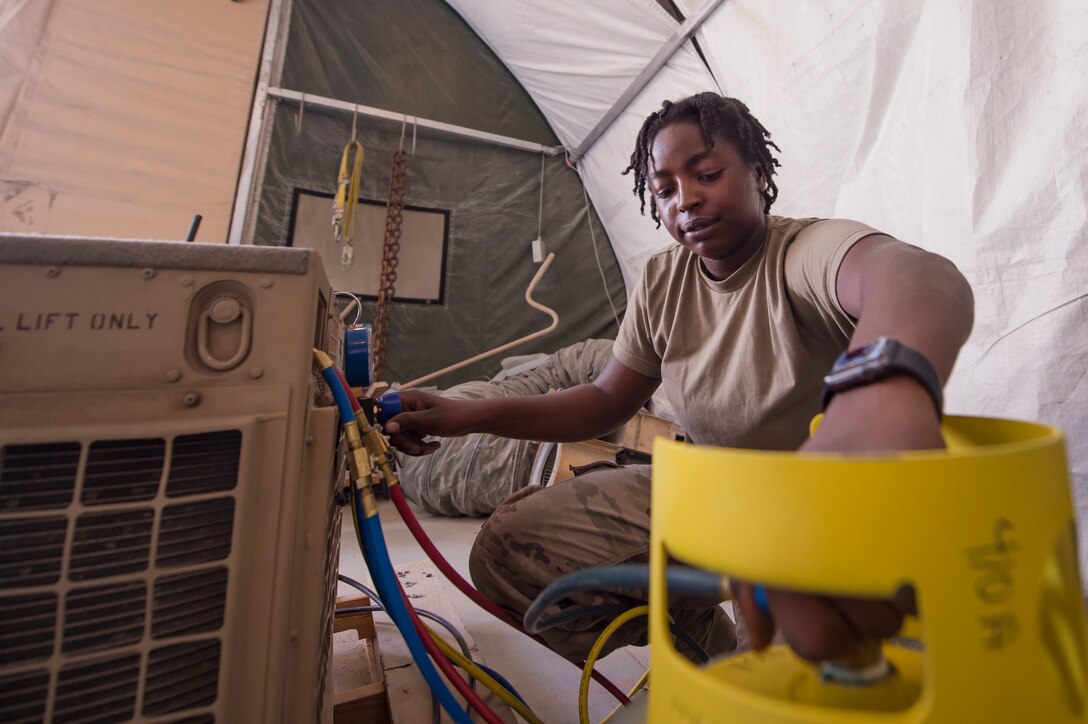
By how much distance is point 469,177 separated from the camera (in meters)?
3.13

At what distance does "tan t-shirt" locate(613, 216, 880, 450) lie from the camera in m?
0.69

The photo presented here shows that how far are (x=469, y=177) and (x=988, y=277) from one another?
2.69 metres

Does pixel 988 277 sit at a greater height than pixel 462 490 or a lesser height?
greater

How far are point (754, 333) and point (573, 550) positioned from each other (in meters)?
0.43

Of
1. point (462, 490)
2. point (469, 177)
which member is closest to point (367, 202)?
point (469, 177)

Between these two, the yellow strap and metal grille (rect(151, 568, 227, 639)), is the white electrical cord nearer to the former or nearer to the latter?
the yellow strap

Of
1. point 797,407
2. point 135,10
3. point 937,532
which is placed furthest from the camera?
point 135,10

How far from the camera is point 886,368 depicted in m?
0.31

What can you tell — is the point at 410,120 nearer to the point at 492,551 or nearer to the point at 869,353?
the point at 492,551

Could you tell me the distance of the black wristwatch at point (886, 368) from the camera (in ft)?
1.02

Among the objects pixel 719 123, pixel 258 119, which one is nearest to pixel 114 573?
pixel 719 123

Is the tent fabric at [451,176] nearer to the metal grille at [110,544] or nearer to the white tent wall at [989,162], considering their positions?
the white tent wall at [989,162]

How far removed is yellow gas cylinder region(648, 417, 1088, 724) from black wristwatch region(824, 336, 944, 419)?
2.6 inches

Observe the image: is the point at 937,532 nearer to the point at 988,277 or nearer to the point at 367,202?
the point at 988,277
